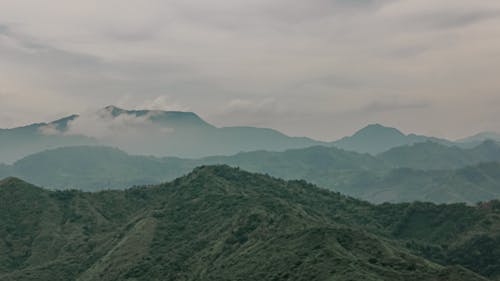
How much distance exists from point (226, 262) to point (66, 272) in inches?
2545

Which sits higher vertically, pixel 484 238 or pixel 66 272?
pixel 484 238

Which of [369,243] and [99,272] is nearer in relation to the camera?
[369,243]

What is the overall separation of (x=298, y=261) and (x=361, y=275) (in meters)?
21.5

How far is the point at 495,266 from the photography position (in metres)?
165

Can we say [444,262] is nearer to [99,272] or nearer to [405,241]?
[405,241]

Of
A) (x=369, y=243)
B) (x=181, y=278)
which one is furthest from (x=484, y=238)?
(x=181, y=278)

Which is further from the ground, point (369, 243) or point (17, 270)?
point (369, 243)

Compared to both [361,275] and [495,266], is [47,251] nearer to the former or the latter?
[361,275]

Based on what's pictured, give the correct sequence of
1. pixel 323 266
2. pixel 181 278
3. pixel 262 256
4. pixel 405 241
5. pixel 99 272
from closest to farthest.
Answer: pixel 323 266 → pixel 262 256 → pixel 181 278 → pixel 99 272 → pixel 405 241

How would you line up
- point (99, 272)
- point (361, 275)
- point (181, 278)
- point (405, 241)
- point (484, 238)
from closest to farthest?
point (361, 275)
point (181, 278)
point (99, 272)
point (484, 238)
point (405, 241)

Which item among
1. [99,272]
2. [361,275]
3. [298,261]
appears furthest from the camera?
[99,272]

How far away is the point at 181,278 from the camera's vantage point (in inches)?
5812

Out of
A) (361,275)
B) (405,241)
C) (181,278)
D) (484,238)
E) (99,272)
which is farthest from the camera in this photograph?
(405,241)

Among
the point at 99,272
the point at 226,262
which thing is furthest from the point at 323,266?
the point at 99,272
